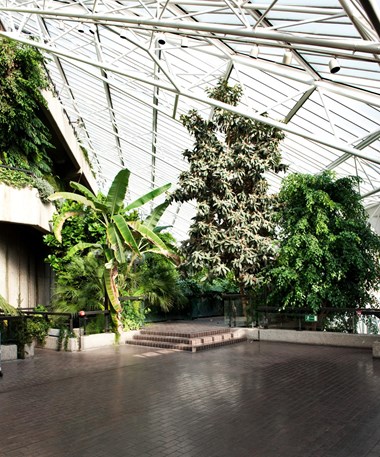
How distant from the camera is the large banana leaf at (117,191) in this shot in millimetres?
14500

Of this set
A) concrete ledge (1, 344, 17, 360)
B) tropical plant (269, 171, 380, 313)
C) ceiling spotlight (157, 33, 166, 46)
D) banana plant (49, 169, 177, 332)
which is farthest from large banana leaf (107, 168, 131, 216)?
tropical plant (269, 171, 380, 313)

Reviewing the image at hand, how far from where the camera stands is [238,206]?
17.5 meters

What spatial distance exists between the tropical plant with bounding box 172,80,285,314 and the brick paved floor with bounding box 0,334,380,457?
512cm

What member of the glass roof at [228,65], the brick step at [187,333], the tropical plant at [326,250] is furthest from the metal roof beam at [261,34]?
the brick step at [187,333]

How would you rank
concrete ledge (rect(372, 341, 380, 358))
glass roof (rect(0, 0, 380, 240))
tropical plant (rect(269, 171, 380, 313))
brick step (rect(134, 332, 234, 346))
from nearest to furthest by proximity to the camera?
glass roof (rect(0, 0, 380, 240)) → concrete ledge (rect(372, 341, 380, 358)) → tropical plant (rect(269, 171, 380, 313)) → brick step (rect(134, 332, 234, 346))

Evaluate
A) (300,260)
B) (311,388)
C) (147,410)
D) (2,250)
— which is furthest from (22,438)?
(2,250)

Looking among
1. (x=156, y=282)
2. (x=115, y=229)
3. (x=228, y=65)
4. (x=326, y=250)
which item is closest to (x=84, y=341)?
(x=115, y=229)

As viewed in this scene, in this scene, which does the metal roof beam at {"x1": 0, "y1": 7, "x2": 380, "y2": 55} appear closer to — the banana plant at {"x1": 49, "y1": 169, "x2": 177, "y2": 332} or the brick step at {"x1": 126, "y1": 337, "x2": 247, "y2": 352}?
the banana plant at {"x1": 49, "y1": 169, "x2": 177, "y2": 332}

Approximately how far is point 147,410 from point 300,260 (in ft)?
28.8

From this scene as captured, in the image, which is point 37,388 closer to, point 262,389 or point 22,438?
point 22,438

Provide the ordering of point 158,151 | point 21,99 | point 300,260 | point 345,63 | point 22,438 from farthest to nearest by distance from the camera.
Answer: point 158,151, point 21,99, point 300,260, point 345,63, point 22,438

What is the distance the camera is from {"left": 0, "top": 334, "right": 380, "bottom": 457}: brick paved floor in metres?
5.52

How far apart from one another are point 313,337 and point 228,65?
9.89m

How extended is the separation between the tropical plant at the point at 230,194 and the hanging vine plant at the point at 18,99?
608 cm
